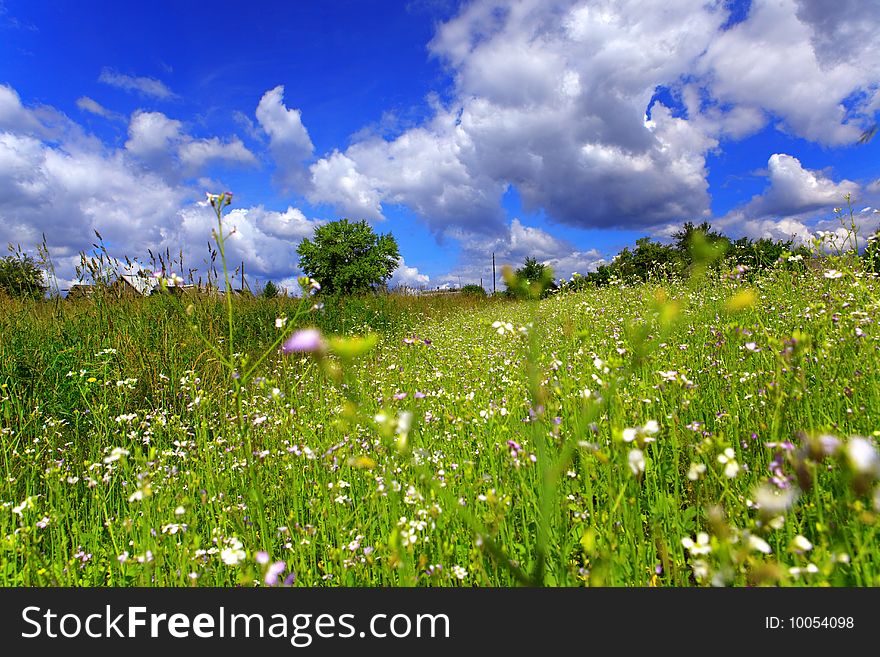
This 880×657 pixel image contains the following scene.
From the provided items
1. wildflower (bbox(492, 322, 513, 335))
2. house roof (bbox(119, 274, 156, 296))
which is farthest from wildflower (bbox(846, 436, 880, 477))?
house roof (bbox(119, 274, 156, 296))

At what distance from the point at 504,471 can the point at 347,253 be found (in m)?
50.5

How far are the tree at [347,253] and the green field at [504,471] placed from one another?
148ft

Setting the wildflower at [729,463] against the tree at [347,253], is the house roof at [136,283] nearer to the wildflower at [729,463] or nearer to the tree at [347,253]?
the wildflower at [729,463]

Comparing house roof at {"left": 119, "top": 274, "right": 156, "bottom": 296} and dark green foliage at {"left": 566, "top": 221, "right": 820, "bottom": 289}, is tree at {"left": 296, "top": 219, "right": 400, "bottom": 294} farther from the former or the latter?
house roof at {"left": 119, "top": 274, "right": 156, "bottom": 296}

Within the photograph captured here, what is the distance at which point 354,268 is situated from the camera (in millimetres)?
49250

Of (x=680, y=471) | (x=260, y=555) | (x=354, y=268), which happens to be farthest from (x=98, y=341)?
(x=354, y=268)

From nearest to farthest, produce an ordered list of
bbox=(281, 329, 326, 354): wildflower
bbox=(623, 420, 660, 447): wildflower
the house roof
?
bbox=(281, 329, 326, 354): wildflower
bbox=(623, 420, 660, 447): wildflower
the house roof

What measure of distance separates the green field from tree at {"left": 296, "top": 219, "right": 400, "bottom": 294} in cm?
4513

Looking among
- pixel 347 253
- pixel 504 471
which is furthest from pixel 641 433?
pixel 347 253

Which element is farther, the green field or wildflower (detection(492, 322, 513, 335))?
wildflower (detection(492, 322, 513, 335))

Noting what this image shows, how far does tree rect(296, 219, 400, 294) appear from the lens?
1956 inches

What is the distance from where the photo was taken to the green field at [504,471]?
1327mm

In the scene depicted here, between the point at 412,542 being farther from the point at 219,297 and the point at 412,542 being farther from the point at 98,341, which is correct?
the point at 219,297

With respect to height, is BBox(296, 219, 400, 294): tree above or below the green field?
above
